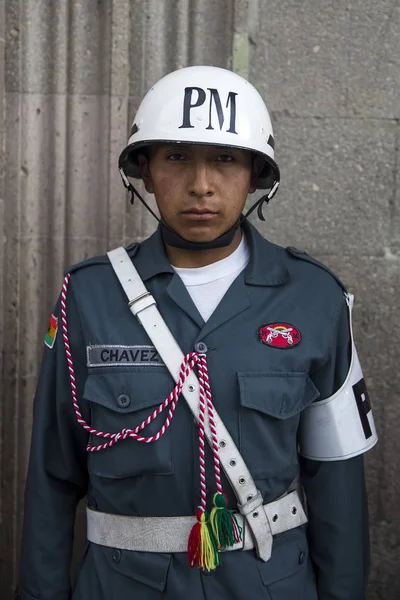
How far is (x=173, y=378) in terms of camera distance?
79.1 inches

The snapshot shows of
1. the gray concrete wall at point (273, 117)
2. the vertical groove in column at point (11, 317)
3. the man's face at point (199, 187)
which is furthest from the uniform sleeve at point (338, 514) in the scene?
the vertical groove in column at point (11, 317)

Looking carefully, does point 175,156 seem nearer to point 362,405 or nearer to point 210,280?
point 210,280

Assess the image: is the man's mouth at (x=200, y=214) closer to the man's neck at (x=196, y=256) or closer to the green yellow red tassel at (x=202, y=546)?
the man's neck at (x=196, y=256)

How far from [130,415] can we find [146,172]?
0.68 meters

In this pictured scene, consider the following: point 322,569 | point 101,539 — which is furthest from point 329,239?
point 101,539

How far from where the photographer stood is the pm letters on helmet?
2076 millimetres

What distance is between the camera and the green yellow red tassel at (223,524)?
6.34 feet

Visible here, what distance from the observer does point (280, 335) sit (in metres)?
2.05

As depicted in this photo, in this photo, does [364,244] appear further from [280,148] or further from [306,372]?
[306,372]

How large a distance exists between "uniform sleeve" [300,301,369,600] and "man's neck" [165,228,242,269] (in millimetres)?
347

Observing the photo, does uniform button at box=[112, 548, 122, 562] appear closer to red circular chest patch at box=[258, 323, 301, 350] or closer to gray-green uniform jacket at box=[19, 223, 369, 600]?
gray-green uniform jacket at box=[19, 223, 369, 600]

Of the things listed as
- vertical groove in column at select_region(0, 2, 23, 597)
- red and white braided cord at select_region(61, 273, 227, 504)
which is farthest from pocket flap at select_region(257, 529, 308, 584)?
vertical groove in column at select_region(0, 2, 23, 597)

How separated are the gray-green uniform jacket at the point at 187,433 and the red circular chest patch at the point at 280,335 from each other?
1cm

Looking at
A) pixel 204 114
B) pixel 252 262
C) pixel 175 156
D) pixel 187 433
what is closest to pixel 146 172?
pixel 175 156
